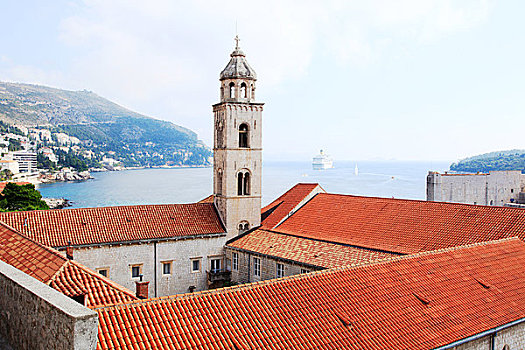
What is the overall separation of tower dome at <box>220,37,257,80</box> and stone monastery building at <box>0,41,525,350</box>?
0.31 ft

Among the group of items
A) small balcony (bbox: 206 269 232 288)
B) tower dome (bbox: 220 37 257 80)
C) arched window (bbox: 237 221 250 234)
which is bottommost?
small balcony (bbox: 206 269 232 288)

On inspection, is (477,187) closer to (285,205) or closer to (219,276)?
(285,205)

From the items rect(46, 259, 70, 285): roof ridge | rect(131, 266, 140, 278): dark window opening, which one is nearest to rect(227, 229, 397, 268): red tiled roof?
rect(131, 266, 140, 278): dark window opening

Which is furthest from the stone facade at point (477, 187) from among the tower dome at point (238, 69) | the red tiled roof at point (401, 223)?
the tower dome at point (238, 69)

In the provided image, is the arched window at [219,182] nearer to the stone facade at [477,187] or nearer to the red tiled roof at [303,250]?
the red tiled roof at [303,250]

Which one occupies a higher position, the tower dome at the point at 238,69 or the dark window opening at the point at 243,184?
the tower dome at the point at 238,69

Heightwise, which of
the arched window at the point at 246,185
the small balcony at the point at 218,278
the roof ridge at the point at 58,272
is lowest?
the small balcony at the point at 218,278

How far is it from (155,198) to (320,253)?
96.0 metres

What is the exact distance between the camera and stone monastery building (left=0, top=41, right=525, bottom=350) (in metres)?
10.2

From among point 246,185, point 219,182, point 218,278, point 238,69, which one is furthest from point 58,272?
point 238,69

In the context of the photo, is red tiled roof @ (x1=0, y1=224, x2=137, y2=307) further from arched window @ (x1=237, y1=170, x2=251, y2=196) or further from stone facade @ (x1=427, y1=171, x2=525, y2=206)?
stone facade @ (x1=427, y1=171, x2=525, y2=206)

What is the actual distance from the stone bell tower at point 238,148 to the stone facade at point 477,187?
57.9 ft

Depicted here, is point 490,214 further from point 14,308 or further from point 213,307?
point 14,308

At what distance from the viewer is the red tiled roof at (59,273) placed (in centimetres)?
1330
